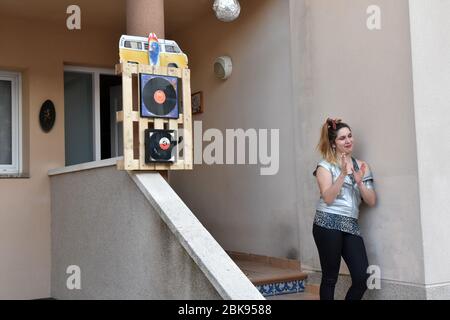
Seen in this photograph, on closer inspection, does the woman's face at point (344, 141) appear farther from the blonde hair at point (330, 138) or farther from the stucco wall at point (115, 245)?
the stucco wall at point (115, 245)

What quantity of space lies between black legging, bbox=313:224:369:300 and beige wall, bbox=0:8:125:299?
3294 millimetres

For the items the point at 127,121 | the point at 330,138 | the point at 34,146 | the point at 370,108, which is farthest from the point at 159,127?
the point at 34,146

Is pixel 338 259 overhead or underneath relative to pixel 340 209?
underneath

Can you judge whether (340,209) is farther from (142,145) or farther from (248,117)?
(248,117)

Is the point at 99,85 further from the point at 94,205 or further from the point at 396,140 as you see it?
the point at 396,140

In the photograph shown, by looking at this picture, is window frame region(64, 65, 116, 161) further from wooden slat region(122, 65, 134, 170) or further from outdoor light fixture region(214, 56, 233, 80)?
wooden slat region(122, 65, 134, 170)

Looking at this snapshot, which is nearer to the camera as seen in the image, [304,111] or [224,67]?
[304,111]

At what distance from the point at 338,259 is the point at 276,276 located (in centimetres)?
92

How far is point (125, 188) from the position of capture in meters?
4.16

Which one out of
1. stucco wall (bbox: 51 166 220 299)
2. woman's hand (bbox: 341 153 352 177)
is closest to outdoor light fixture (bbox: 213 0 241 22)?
stucco wall (bbox: 51 166 220 299)

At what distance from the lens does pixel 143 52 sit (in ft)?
13.5

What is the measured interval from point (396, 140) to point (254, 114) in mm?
1903

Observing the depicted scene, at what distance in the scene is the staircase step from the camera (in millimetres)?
A: 4570
